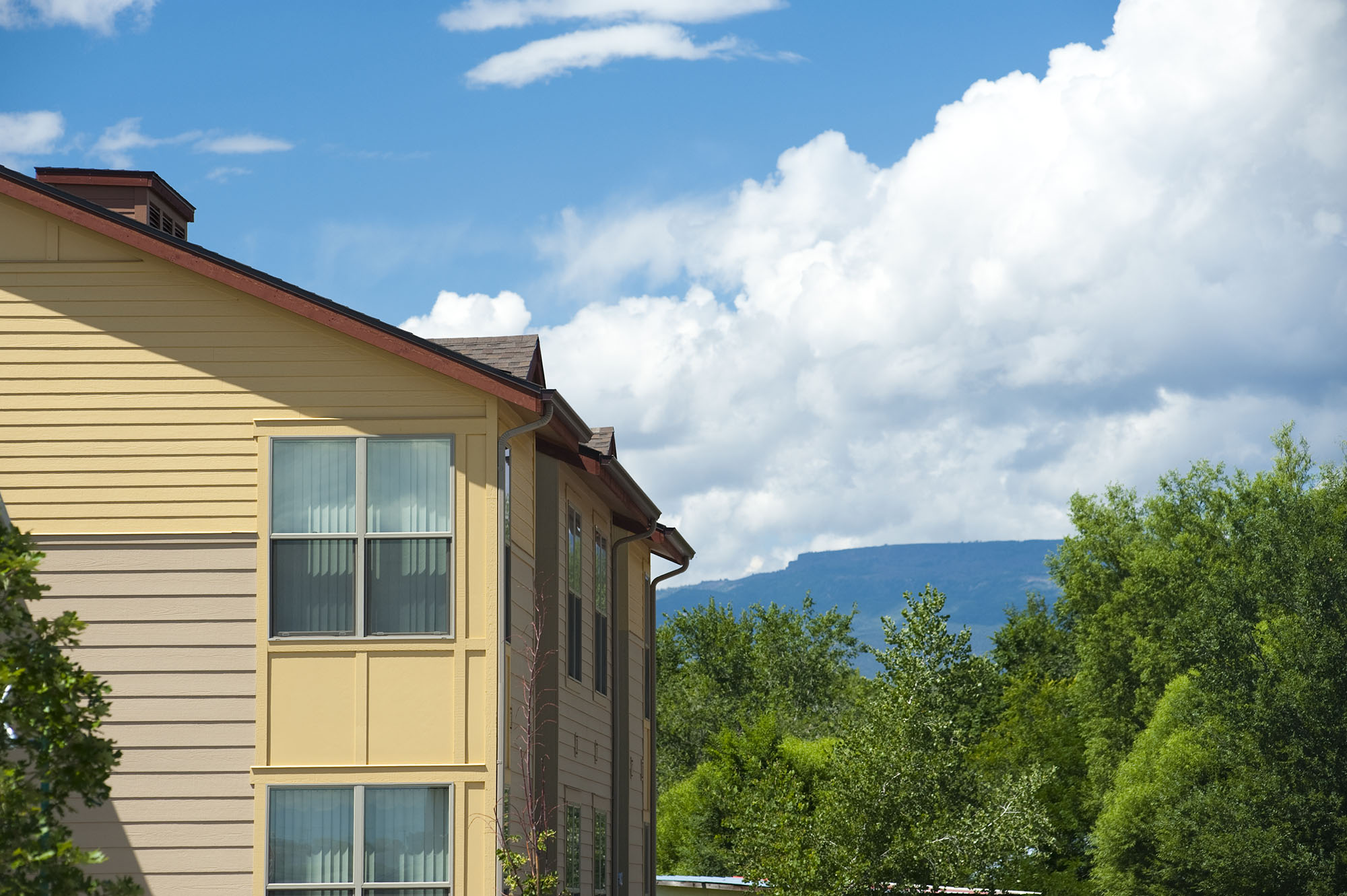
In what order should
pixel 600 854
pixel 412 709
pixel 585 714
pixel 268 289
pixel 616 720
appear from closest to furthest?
pixel 412 709 → pixel 268 289 → pixel 585 714 → pixel 600 854 → pixel 616 720

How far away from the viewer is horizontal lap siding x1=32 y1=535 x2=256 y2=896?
42.9ft

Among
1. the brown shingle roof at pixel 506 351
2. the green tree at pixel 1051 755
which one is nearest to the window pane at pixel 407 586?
the brown shingle roof at pixel 506 351

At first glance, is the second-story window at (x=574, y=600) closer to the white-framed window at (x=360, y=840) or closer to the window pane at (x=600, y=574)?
the window pane at (x=600, y=574)

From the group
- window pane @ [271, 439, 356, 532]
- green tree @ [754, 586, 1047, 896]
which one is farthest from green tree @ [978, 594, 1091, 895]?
window pane @ [271, 439, 356, 532]

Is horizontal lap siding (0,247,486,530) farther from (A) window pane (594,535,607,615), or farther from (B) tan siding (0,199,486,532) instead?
(A) window pane (594,535,607,615)

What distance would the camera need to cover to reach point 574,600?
17.7 metres

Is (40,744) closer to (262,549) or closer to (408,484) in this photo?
(262,549)

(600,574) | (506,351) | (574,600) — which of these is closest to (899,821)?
(600,574)

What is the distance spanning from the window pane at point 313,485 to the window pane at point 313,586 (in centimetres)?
16

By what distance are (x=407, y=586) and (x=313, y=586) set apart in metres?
0.83

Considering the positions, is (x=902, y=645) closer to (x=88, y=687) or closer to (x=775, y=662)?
(x=88, y=687)

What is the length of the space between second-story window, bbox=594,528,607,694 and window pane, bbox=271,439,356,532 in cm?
604

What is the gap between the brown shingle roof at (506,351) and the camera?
1574cm

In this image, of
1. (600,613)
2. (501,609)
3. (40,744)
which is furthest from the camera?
(600,613)
